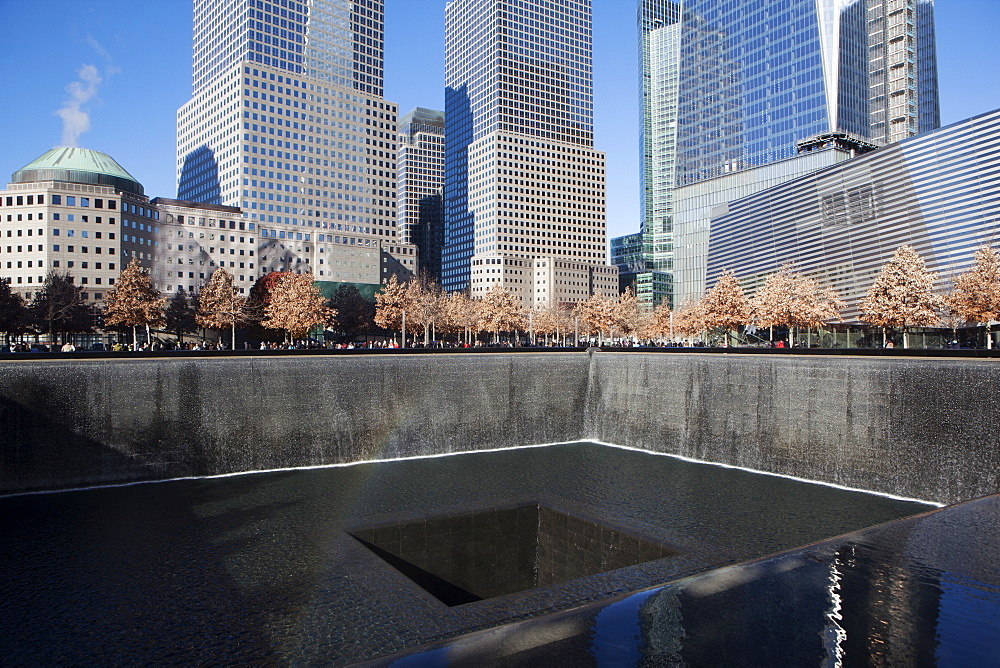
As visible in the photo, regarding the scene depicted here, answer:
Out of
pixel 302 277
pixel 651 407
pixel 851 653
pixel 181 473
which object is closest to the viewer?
pixel 851 653

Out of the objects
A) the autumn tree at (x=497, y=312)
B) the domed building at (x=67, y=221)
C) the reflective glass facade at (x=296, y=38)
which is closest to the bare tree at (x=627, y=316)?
the autumn tree at (x=497, y=312)

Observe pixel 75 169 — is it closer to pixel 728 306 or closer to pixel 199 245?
pixel 199 245

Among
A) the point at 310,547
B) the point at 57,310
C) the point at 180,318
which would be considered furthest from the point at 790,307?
the point at 180,318

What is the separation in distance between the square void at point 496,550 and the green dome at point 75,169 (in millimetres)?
132872

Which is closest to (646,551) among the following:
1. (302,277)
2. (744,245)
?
(302,277)

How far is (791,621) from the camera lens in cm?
746

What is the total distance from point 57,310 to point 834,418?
78.7 meters

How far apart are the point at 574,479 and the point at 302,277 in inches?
2533

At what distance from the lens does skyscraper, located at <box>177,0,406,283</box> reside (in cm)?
15900

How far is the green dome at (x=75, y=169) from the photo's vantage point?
404 ft

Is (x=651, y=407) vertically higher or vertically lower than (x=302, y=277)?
lower

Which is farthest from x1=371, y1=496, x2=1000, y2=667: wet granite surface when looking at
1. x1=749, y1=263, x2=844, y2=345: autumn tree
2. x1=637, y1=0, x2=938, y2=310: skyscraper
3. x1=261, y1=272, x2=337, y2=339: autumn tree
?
x1=637, y1=0, x2=938, y2=310: skyscraper

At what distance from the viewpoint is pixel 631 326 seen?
11156cm

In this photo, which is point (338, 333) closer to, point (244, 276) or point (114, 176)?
point (244, 276)
